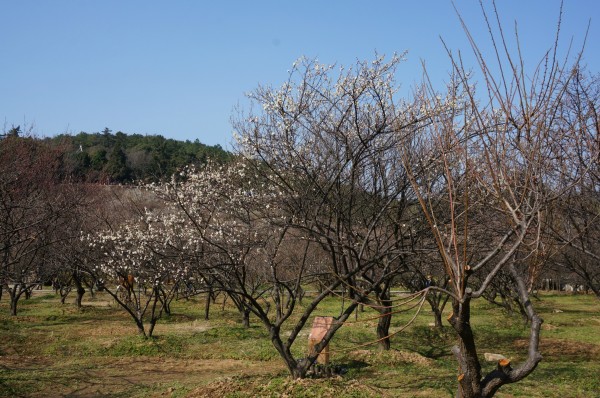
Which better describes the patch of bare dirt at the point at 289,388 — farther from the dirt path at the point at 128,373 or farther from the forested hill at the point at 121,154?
the forested hill at the point at 121,154

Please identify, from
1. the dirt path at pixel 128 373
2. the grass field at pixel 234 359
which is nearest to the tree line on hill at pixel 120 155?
the grass field at pixel 234 359

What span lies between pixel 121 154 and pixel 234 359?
43.3 metres

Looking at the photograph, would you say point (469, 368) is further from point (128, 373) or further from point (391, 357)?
point (128, 373)

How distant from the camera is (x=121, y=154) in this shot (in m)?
53.7

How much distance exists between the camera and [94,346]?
15.2 metres

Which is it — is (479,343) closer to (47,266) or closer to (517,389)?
(517,389)

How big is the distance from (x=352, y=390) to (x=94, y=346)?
374 inches

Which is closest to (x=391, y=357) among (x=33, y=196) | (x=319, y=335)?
(x=319, y=335)

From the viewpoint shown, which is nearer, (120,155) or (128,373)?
(128,373)

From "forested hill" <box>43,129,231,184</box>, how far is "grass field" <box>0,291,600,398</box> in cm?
1170

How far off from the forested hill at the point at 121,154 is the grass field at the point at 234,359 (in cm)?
1170

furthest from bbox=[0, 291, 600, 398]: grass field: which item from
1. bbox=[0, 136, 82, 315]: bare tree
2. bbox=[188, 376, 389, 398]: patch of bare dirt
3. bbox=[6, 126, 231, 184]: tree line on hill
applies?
bbox=[6, 126, 231, 184]: tree line on hill

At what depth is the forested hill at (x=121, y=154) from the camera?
119 ft

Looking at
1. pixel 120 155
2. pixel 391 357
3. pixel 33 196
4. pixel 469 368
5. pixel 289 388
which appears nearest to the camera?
pixel 469 368
